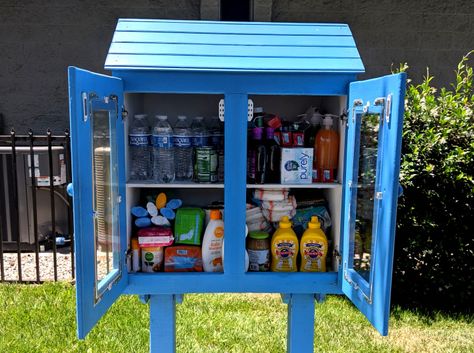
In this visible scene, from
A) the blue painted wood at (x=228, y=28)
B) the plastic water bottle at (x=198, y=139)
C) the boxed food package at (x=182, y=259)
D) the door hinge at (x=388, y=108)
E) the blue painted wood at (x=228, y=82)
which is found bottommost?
the boxed food package at (x=182, y=259)

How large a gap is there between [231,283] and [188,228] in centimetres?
35

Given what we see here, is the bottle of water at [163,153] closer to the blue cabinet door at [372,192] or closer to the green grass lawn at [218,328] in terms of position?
the blue cabinet door at [372,192]

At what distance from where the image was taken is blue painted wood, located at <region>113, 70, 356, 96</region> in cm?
187

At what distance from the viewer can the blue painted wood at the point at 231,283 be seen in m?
2.02

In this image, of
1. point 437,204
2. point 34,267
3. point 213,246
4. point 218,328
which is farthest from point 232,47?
point 34,267

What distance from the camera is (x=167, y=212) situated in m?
2.20

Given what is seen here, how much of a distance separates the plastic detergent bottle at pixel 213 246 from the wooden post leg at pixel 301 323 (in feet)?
1.22

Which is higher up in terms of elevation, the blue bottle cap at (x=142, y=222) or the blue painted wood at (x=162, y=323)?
the blue bottle cap at (x=142, y=222)

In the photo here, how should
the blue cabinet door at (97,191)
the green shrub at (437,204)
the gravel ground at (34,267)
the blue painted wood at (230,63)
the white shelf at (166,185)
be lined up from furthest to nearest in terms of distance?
the gravel ground at (34,267), the green shrub at (437,204), the white shelf at (166,185), the blue painted wood at (230,63), the blue cabinet door at (97,191)

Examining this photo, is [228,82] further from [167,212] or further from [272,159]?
[167,212]

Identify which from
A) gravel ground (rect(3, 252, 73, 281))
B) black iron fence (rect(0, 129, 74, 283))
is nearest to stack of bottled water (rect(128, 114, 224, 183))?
black iron fence (rect(0, 129, 74, 283))

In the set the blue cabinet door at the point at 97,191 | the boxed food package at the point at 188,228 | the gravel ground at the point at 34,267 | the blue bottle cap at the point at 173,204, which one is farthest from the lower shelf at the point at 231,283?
the gravel ground at the point at 34,267

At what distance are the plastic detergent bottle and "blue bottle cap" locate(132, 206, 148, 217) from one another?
29 cm

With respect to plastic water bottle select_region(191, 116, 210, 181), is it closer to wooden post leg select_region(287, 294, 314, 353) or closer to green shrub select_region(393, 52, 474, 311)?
wooden post leg select_region(287, 294, 314, 353)
